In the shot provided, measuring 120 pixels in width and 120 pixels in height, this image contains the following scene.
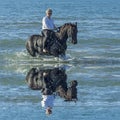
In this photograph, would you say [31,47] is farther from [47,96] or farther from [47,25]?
[47,96]

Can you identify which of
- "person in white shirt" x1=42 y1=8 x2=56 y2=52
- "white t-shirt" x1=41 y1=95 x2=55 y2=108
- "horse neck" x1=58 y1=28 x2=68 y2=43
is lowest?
"white t-shirt" x1=41 y1=95 x2=55 y2=108

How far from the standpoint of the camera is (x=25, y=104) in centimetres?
2067

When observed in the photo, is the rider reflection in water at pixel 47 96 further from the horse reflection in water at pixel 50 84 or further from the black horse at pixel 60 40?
the black horse at pixel 60 40

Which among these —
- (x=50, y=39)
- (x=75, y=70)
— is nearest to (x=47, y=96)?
(x=75, y=70)

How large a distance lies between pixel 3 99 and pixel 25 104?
2.73ft

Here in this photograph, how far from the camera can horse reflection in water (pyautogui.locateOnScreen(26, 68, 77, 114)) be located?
21.2m

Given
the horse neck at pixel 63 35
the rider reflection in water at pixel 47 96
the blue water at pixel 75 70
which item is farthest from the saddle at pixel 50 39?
the rider reflection in water at pixel 47 96

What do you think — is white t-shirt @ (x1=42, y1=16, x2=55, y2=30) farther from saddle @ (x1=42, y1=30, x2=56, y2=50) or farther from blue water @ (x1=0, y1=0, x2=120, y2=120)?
blue water @ (x1=0, y1=0, x2=120, y2=120)

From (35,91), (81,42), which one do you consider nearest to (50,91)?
(35,91)

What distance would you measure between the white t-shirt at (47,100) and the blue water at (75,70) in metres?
0.11

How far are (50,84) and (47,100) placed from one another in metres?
2.44

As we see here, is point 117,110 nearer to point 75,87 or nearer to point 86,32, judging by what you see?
point 75,87

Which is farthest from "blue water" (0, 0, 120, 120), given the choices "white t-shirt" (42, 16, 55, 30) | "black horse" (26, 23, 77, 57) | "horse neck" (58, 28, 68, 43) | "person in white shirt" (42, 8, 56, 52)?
"white t-shirt" (42, 16, 55, 30)

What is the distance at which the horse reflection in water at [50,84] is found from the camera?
21156 mm
